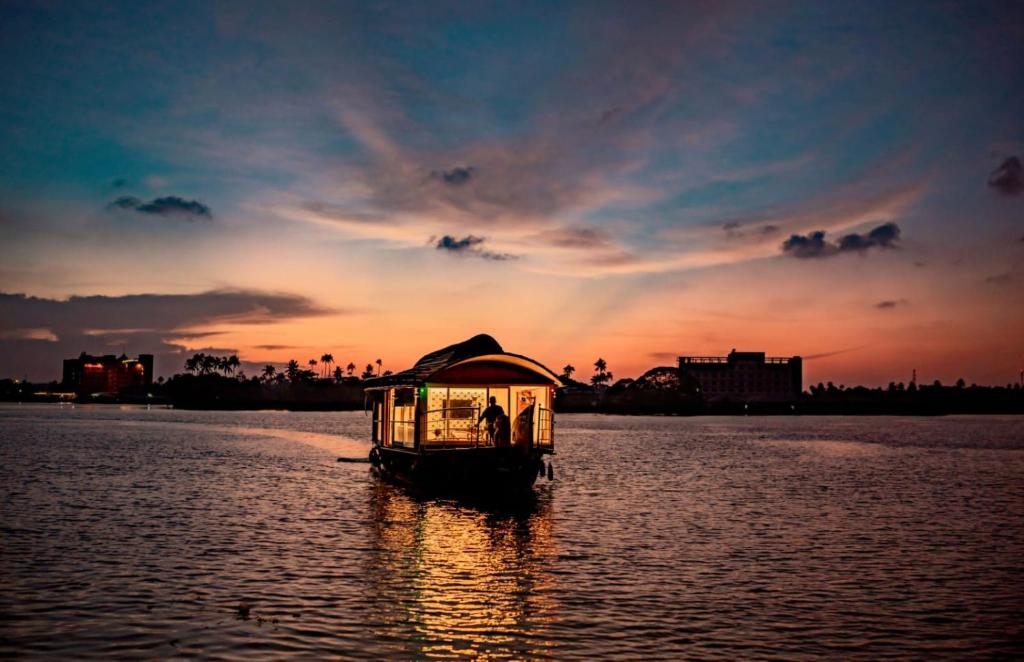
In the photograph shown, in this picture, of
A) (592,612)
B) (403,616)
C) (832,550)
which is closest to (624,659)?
(592,612)

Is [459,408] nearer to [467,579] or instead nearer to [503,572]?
[503,572]

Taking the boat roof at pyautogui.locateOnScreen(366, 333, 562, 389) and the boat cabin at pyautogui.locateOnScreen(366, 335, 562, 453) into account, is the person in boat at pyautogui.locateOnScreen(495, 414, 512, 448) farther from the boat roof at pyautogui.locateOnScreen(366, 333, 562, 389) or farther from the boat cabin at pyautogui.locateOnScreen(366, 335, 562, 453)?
the boat roof at pyautogui.locateOnScreen(366, 333, 562, 389)

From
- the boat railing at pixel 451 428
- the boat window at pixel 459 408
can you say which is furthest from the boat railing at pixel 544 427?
the boat window at pixel 459 408

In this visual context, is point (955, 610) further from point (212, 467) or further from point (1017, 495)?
point (212, 467)

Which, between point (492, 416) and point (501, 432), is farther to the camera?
point (492, 416)

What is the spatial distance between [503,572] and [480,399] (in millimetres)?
17900

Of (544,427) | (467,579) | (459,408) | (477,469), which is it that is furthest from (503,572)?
(544,427)

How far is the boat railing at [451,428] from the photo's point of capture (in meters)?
39.2

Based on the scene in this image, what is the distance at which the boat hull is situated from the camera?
36.2 metres

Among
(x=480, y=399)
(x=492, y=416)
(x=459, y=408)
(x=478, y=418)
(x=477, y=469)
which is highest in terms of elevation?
(x=480, y=399)

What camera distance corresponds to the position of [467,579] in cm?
2077

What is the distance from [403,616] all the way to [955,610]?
11.5m

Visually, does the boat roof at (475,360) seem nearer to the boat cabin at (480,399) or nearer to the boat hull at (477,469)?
the boat cabin at (480,399)

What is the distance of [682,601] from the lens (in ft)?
62.1
